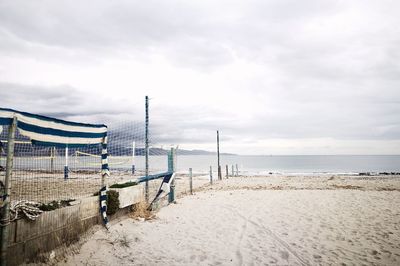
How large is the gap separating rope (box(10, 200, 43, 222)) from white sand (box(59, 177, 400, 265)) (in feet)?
3.31

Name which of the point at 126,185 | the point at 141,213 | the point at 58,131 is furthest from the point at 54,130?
the point at 141,213

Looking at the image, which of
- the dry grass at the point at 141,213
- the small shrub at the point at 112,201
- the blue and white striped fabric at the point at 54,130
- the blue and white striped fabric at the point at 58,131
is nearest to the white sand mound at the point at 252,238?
the dry grass at the point at 141,213

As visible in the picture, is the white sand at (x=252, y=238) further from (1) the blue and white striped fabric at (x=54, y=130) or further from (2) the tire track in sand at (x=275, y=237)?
(1) the blue and white striped fabric at (x=54, y=130)

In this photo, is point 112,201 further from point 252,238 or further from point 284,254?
point 284,254

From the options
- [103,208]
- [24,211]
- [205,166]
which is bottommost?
[205,166]

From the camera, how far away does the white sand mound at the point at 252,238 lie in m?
5.22

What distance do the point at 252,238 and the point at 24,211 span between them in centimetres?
505

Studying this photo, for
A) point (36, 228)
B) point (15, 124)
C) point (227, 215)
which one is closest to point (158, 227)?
point (227, 215)

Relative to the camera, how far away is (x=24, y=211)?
4293 millimetres

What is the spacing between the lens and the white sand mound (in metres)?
5.22

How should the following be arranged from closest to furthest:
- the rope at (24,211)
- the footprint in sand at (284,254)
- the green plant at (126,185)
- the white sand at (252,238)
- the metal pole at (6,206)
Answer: the metal pole at (6,206)
the rope at (24,211)
the white sand at (252,238)
the footprint in sand at (284,254)
the green plant at (126,185)

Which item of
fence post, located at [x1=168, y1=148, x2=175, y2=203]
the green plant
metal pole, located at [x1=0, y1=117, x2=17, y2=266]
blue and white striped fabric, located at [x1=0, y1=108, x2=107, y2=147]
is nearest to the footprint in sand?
the green plant

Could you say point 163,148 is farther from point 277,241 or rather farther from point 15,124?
point 15,124

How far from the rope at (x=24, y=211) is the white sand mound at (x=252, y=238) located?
1.01 m
